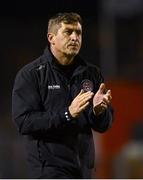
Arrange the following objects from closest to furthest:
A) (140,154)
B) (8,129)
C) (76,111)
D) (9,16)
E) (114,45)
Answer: (76,111), (140,154), (8,129), (114,45), (9,16)

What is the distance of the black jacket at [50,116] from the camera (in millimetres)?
4949

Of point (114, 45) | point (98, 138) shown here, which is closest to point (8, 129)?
point (98, 138)

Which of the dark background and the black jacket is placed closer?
the black jacket

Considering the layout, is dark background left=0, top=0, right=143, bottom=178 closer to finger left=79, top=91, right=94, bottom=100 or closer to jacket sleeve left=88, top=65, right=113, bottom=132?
jacket sleeve left=88, top=65, right=113, bottom=132

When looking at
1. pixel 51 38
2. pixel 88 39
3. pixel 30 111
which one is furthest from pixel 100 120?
pixel 88 39

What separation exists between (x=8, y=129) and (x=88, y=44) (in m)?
4.15

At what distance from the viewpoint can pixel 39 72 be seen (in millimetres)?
5039

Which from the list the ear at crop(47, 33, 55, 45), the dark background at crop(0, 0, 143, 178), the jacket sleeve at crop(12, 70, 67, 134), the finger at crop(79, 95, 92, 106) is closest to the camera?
the finger at crop(79, 95, 92, 106)

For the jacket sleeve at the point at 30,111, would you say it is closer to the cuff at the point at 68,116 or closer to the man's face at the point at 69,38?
the cuff at the point at 68,116

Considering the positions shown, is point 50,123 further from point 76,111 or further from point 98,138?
point 98,138

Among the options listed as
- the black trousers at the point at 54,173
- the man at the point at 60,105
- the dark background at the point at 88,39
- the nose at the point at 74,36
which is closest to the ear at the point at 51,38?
the man at the point at 60,105

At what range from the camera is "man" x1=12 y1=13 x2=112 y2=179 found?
194 inches

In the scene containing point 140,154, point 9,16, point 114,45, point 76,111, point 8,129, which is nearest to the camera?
point 76,111

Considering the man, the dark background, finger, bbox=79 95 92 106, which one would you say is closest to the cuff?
the man
